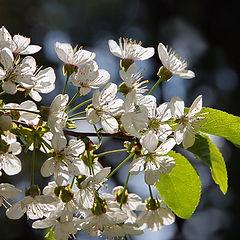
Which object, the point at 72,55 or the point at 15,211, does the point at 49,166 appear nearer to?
the point at 15,211

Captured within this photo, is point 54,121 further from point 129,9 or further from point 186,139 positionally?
point 129,9

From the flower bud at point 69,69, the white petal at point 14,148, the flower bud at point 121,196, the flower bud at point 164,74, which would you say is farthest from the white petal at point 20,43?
the flower bud at point 121,196

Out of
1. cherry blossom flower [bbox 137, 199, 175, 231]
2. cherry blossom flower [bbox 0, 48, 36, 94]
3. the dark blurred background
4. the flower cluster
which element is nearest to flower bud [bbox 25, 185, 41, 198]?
the flower cluster

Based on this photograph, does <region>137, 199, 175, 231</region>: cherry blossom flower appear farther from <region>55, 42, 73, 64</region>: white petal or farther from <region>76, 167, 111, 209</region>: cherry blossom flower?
<region>55, 42, 73, 64</region>: white petal

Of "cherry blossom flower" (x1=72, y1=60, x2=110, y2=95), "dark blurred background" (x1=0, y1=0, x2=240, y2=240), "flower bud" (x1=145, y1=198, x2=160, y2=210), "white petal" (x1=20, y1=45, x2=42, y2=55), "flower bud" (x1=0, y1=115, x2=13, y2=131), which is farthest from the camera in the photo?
"dark blurred background" (x1=0, y1=0, x2=240, y2=240)

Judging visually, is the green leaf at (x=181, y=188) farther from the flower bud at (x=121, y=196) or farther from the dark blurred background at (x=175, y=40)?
the dark blurred background at (x=175, y=40)

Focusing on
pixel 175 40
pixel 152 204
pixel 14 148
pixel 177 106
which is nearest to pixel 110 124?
pixel 177 106
